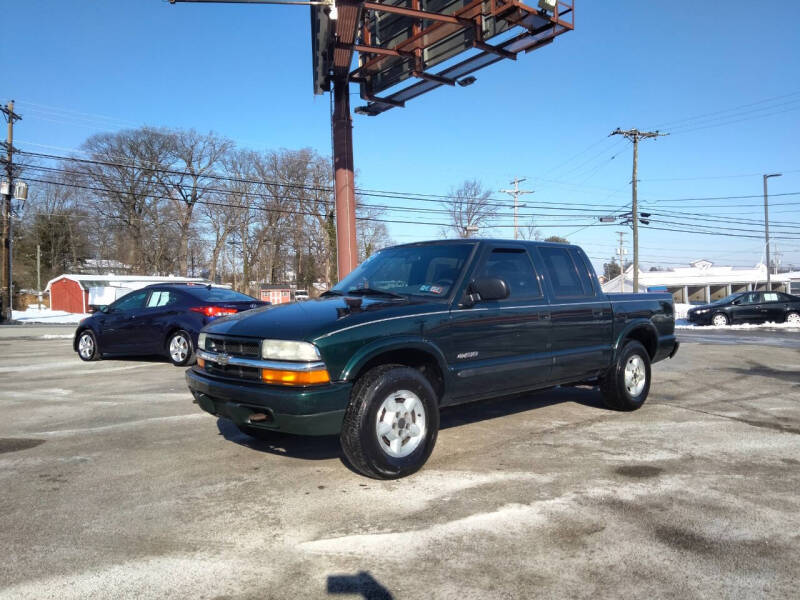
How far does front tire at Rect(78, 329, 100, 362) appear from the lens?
11.1 meters

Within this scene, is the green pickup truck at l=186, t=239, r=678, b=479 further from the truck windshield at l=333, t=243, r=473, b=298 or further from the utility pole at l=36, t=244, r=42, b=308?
the utility pole at l=36, t=244, r=42, b=308

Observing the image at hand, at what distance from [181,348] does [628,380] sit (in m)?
7.10

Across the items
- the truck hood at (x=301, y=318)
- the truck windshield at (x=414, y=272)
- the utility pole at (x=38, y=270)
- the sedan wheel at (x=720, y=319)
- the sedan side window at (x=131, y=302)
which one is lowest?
the sedan wheel at (x=720, y=319)

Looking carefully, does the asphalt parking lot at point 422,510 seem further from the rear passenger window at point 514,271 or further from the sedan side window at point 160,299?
the sedan side window at point 160,299

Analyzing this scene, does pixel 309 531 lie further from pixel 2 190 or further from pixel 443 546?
pixel 2 190

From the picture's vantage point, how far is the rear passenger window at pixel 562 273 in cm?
565

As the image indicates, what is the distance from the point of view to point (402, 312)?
4.28 metres

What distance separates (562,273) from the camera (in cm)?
581

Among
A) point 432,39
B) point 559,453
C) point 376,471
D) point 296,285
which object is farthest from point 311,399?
point 296,285

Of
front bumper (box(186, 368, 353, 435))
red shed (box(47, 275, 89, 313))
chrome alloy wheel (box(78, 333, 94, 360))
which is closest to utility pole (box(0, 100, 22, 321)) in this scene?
red shed (box(47, 275, 89, 313))

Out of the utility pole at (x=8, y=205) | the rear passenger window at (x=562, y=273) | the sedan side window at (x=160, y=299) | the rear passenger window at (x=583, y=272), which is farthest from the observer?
the utility pole at (x=8, y=205)

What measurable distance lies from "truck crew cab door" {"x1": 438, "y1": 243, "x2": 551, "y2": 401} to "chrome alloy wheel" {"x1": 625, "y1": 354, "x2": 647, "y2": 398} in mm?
1471

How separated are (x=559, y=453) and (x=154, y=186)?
167 ft

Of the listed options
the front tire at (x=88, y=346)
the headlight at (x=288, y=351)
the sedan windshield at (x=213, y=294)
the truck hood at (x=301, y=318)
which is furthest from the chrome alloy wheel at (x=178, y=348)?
the headlight at (x=288, y=351)
